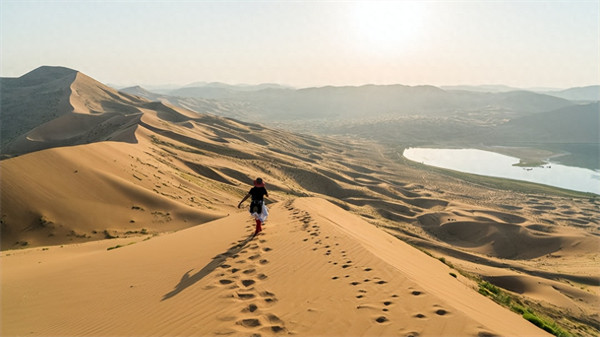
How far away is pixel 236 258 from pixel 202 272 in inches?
32.1

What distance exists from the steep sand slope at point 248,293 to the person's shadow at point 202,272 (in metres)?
0.03

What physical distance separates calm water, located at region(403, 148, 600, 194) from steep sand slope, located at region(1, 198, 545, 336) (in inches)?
2350

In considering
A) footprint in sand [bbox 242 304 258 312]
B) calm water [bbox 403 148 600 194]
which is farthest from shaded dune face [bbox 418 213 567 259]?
calm water [bbox 403 148 600 194]

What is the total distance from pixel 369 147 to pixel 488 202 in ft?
148

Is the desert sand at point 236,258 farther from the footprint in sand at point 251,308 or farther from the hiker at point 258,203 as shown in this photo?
the hiker at point 258,203

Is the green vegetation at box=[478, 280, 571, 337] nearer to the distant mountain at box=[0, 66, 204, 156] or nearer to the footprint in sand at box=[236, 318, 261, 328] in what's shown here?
the footprint in sand at box=[236, 318, 261, 328]

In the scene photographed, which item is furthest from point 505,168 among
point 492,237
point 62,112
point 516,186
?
point 62,112

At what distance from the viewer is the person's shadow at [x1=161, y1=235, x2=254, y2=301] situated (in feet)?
21.5

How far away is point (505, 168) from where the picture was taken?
67188mm

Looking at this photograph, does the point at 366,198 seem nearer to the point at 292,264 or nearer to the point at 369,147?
the point at 292,264

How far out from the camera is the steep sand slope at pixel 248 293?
5074 mm

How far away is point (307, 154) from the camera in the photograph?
207 feet

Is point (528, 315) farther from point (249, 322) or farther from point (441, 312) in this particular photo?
point (249, 322)

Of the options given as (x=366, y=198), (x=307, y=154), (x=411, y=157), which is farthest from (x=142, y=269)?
(x=411, y=157)
